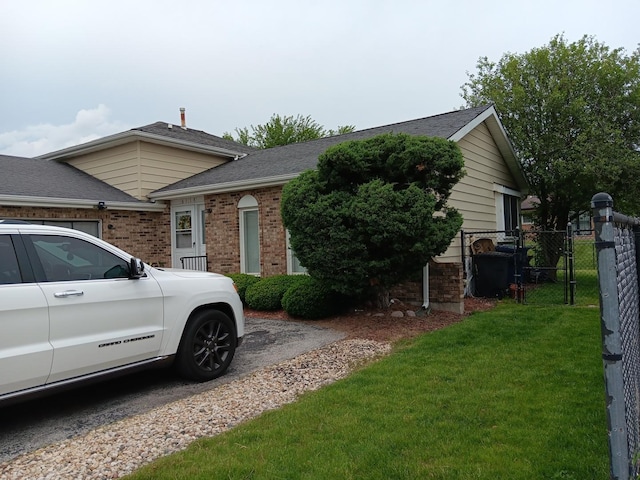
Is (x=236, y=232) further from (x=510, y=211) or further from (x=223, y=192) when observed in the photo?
(x=510, y=211)

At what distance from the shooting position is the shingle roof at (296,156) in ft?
35.8

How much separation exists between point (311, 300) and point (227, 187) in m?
4.33

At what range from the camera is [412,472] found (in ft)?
9.92

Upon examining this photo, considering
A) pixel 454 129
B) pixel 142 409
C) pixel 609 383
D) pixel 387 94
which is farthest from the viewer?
pixel 387 94

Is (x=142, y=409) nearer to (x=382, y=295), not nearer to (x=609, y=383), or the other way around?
(x=609, y=383)

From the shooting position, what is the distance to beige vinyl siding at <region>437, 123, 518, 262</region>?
11117 mm

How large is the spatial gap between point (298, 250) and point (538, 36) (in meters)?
11.9

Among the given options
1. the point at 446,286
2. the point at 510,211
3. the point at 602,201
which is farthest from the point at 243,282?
the point at 602,201

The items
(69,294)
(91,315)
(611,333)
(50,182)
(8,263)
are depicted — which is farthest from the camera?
(50,182)

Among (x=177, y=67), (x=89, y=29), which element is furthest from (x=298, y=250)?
(x=177, y=67)

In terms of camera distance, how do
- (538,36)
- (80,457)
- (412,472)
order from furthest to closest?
(538,36), (80,457), (412,472)

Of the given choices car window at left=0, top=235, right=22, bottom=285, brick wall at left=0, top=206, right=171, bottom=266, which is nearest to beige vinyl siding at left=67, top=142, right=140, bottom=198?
brick wall at left=0, top=206, right=171, bottom=266

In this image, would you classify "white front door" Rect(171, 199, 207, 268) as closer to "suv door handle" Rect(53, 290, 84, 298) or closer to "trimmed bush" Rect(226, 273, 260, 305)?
"trimmed bush" Rect(226, 273, 260, 305)

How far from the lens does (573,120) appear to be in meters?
13.2
